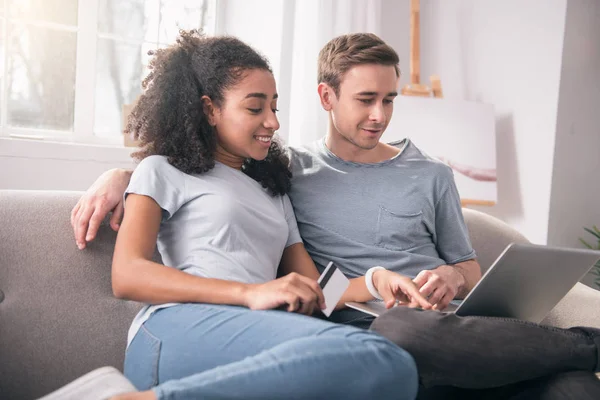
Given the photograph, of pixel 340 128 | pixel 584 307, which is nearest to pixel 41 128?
pixel 340 128

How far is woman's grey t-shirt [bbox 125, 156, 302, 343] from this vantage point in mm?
1415

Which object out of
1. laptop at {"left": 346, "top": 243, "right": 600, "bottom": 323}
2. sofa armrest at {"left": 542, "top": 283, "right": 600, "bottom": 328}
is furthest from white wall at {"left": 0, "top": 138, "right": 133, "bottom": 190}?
sofa armrest at {"left": 542, "top": 283, "right": 600, "bottom": 328}

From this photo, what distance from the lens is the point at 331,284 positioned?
1.30m

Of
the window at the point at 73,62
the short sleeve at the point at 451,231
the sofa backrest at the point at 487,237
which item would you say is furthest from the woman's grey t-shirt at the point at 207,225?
the window at the point at 73,62

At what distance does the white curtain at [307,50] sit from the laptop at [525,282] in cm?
167

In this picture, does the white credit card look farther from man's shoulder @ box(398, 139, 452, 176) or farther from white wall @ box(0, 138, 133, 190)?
white wall @ box(0, 138, 133, 190)

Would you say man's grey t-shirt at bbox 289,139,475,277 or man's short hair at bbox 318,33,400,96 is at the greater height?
man's short hair at bbox 318,33,400,96

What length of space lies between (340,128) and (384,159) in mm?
147

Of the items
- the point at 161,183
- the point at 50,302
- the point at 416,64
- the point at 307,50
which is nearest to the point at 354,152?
the point at 161,183

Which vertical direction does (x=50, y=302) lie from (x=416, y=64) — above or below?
below

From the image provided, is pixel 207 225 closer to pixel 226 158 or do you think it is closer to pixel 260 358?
pixel 226 158

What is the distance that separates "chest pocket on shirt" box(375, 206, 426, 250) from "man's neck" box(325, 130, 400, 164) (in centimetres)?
16

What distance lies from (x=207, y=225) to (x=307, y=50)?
1838 mm

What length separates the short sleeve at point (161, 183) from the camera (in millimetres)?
1407
